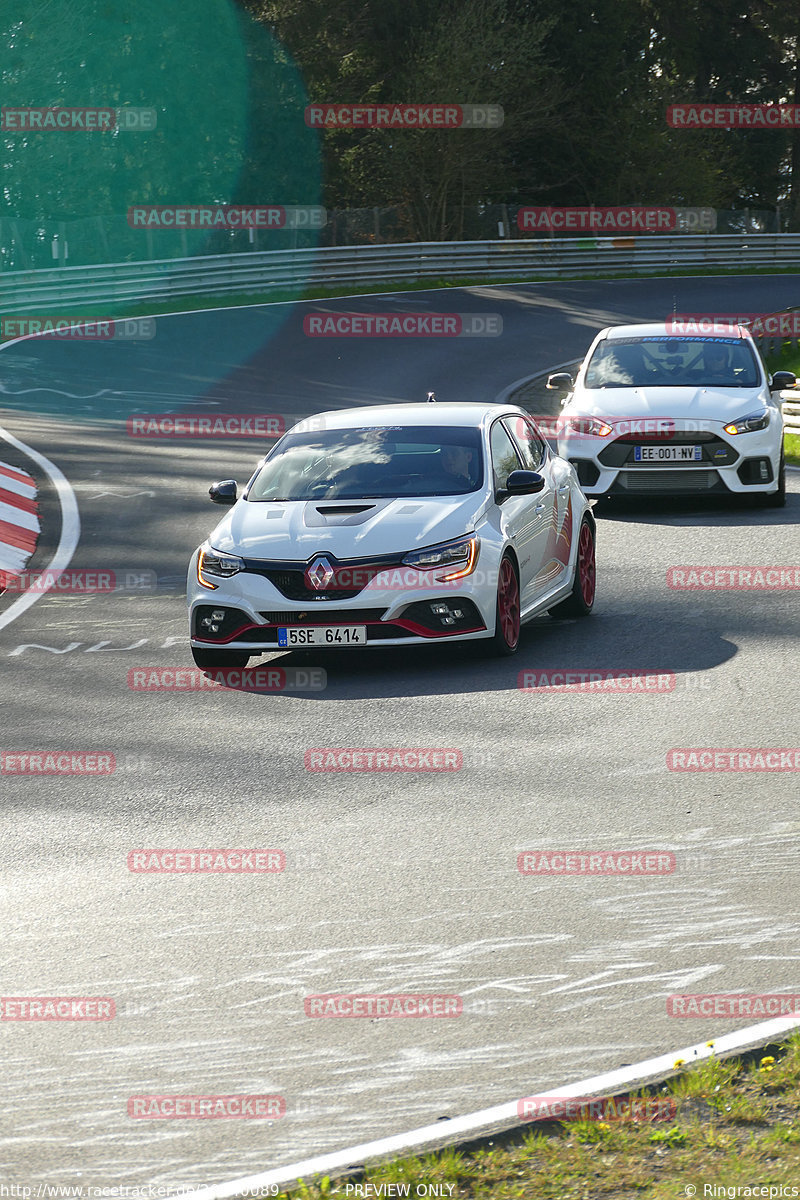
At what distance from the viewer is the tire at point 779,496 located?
16.4m

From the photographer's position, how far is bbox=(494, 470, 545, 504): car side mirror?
10859mm

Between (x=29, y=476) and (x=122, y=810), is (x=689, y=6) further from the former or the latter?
(x=122, y=810)

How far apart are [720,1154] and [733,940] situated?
5.41 ft

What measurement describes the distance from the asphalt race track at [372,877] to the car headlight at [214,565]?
764mm

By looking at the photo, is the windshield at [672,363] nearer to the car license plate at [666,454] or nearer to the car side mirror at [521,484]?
the car license plate at [666,454]

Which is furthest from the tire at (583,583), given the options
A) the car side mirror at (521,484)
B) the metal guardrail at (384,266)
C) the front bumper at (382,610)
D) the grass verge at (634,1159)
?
the metal guardrail at (384,266)

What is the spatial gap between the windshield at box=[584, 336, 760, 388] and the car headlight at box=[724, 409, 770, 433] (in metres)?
0.74

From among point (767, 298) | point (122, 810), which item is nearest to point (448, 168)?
point (767, 298)

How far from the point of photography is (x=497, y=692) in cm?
991

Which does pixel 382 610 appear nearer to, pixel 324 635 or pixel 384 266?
pixel 324 635


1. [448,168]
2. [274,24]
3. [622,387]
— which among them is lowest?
[622,387]

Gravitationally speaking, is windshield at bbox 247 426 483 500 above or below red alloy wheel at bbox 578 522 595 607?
above

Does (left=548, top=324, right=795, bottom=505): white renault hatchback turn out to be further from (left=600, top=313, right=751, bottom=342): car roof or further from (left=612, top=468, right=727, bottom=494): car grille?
(left=600, top=313, right=751, bottom=342): car roof

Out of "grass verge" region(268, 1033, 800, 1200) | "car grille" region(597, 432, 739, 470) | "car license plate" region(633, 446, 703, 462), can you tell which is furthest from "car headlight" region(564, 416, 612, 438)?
"grass verge" region(268, 1033, 800, 1200)
